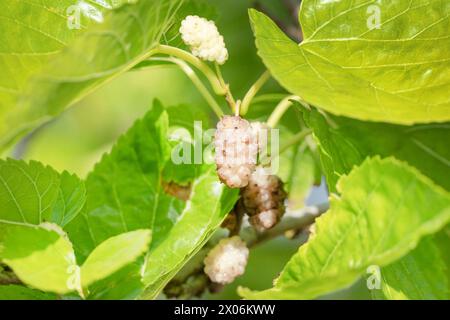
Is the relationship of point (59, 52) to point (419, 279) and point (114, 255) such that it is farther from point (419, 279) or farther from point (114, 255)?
point (419, 279)

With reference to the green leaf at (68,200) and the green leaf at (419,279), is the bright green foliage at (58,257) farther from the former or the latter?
the green leaf at (419,279)

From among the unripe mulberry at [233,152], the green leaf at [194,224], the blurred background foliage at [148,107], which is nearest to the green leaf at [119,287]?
the green leaf at [194,224]

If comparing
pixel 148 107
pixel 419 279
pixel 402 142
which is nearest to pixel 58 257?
pixel 419 279

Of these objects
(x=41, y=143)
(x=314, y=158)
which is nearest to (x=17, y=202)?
(x=314, y=158)

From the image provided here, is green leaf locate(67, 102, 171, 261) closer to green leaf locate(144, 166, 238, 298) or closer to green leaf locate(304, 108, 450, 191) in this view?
green leaf locate(144, 166, 238, 298)

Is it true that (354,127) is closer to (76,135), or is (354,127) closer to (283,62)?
(283,62)
